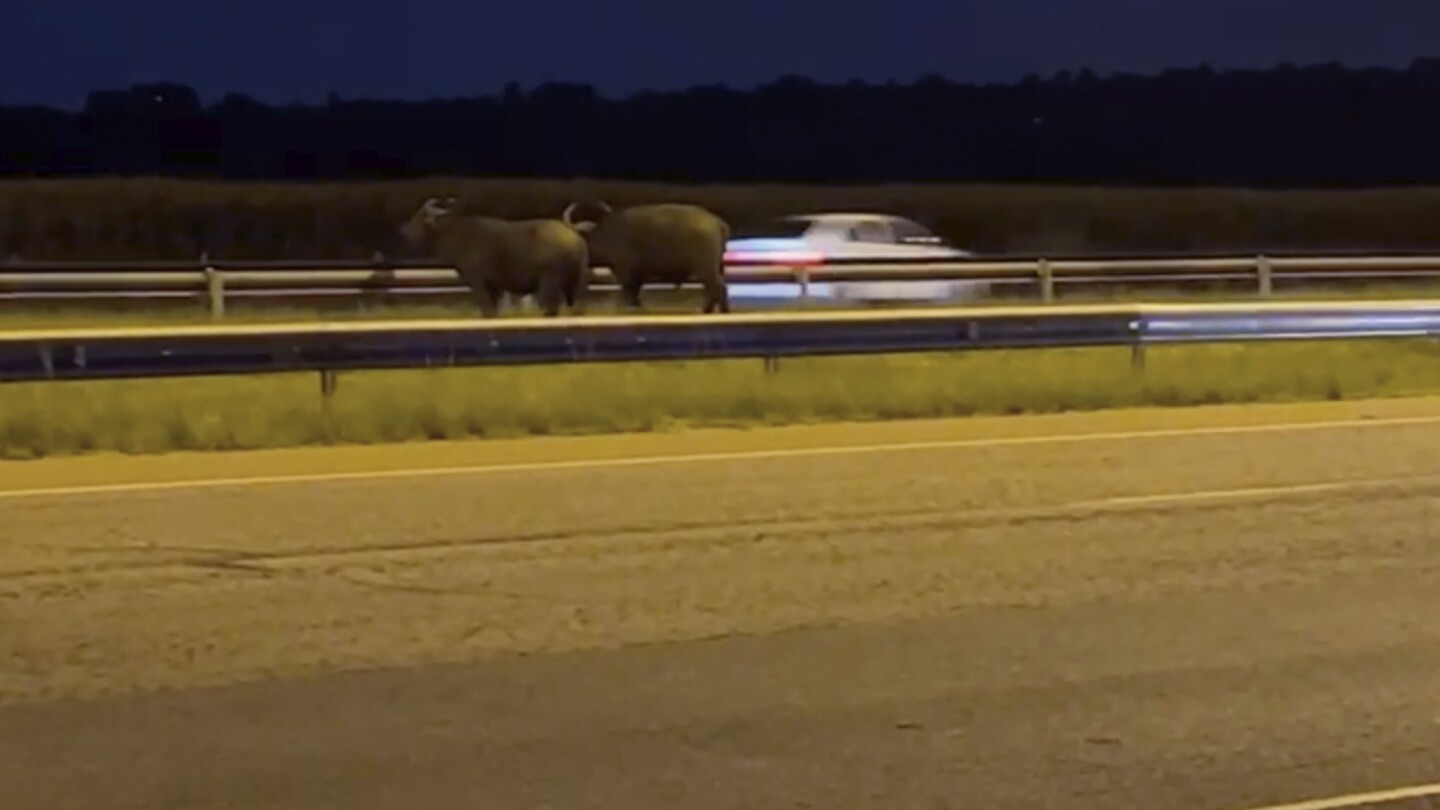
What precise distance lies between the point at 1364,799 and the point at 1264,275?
31179 mm

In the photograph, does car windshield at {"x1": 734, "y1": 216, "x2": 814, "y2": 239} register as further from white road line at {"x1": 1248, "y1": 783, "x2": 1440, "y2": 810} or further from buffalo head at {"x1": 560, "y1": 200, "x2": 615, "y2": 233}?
white road line at {"x1": 1248, "y1": 783, "x2": 1440, "y2": 810}

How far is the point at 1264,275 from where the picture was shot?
3806cm

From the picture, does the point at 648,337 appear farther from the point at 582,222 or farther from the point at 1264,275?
the point at 1264,275

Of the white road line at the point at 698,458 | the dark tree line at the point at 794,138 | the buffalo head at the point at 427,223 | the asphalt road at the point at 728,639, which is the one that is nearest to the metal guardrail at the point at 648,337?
the white road line at the point at 698,458

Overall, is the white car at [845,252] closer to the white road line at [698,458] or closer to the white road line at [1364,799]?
the white road line at [698,458]

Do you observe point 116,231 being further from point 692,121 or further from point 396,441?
→ point 692,121

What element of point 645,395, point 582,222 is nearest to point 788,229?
point 582,222

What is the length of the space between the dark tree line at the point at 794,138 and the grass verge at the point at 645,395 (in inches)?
1703

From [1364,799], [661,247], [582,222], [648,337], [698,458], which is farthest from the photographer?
[582,222]

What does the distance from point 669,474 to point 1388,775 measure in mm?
8191

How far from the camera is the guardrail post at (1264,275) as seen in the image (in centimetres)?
3788

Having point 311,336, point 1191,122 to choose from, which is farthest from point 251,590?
point 1191,122

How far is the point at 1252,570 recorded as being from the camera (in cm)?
1207

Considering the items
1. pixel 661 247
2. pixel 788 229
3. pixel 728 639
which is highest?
pixel 788 229
